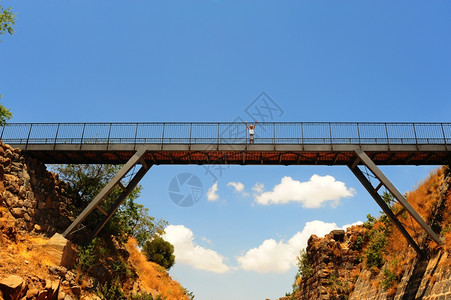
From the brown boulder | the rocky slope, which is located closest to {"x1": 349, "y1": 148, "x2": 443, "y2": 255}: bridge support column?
the rocky slope

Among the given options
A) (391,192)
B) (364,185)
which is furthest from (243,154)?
(391,192)

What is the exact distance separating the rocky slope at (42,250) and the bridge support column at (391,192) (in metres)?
16.1

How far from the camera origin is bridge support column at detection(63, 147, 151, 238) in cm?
2034

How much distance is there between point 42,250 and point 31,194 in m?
4.21

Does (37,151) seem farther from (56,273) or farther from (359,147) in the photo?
(359,147)

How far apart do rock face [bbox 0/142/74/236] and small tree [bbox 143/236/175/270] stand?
25.6 meters

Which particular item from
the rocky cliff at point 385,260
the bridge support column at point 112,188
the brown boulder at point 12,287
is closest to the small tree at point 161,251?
the rocky cliff at point 385,260

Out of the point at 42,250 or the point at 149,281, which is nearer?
the point at 42,250

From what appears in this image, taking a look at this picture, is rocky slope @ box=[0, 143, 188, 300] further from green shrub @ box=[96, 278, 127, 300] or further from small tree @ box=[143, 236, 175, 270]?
small tree @ box=[143, 236, 175, 270]

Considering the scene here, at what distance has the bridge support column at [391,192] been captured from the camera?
60.6 ft

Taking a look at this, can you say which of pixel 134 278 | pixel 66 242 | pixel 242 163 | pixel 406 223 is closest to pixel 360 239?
pixel 406 223

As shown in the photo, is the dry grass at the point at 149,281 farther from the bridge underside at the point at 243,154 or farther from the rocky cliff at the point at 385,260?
the rocky cliff at the point at 385,260

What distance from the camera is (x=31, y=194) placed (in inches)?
846

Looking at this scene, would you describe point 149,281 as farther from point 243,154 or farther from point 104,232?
point 243,154
